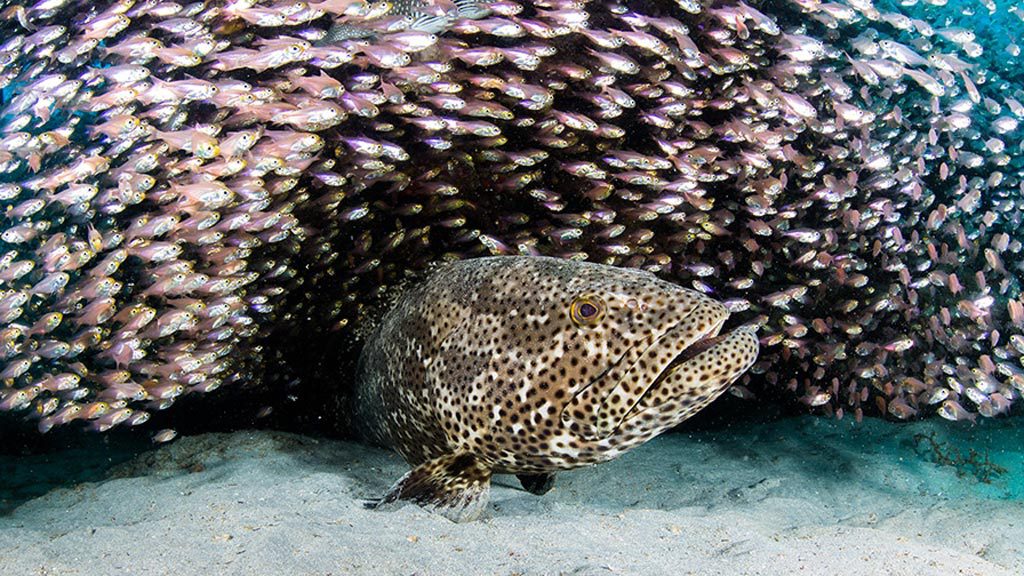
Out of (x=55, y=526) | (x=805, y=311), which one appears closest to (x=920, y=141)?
(x=805, y=311)

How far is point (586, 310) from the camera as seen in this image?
135 inches

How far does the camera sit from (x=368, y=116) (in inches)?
203

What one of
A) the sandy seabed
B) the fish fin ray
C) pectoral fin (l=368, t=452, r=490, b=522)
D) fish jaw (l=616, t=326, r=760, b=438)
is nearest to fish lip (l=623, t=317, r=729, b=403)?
fish jaw (l=616, t=326, r=760, b=438)

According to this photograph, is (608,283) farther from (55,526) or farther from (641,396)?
(55,526)

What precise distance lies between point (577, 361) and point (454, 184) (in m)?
3.00

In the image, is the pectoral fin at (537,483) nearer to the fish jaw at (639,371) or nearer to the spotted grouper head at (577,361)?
the spotted grouper head at (577,361)

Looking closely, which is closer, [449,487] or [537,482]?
[449,487]

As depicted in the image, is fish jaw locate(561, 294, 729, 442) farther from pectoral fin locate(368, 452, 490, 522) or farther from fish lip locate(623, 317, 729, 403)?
pectoral fin locate(368, 452, 490, 522)

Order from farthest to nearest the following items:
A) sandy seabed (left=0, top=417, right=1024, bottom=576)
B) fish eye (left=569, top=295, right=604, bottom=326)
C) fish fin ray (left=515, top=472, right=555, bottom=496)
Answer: fish fin ray (left=515, top=472, right=555, bottom=496), fish eye (left=569, top=295, right=604, bottom=326), sandy seabed (left=0, top=417, right=1024, bottom=576)

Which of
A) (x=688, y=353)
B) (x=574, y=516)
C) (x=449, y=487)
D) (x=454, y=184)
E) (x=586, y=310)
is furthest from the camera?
(x=454, y=184)

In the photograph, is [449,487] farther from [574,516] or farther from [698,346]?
[698,346]

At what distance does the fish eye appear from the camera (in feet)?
11.1

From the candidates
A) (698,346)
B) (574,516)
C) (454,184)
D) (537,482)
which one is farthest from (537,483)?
(454,184)

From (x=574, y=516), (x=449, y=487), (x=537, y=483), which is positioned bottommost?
(x=537, y=483)
